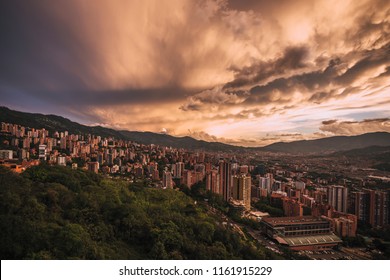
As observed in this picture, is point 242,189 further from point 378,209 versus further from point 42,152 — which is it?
point 42,152

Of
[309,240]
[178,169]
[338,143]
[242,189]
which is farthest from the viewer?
[178,169]

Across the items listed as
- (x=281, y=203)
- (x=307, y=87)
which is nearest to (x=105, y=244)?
(x=307, y=87)

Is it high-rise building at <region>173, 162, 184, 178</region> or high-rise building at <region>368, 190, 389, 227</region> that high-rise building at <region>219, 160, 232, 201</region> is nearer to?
high-rise building at <region>173, 162, 184, 178</region>

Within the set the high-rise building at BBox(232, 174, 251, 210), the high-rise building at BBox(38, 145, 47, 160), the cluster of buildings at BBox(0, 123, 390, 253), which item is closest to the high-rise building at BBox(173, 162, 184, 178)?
the cluster of buildings at BBox(0, 123, 390, 253)

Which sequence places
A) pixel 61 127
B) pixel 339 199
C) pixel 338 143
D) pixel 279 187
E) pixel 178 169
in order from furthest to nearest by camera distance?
pixel 178 169 → pixel 279 187 → pixel 61 127 → pixel 339 199 → pixel 338 143

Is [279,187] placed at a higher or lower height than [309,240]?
higher

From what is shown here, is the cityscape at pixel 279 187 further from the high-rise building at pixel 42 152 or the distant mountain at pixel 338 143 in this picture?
the distant mountain at pixel 338 143

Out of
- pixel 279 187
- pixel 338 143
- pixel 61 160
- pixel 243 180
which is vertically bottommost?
pixel 279 187

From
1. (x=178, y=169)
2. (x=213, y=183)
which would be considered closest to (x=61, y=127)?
(x=213, y=183)
